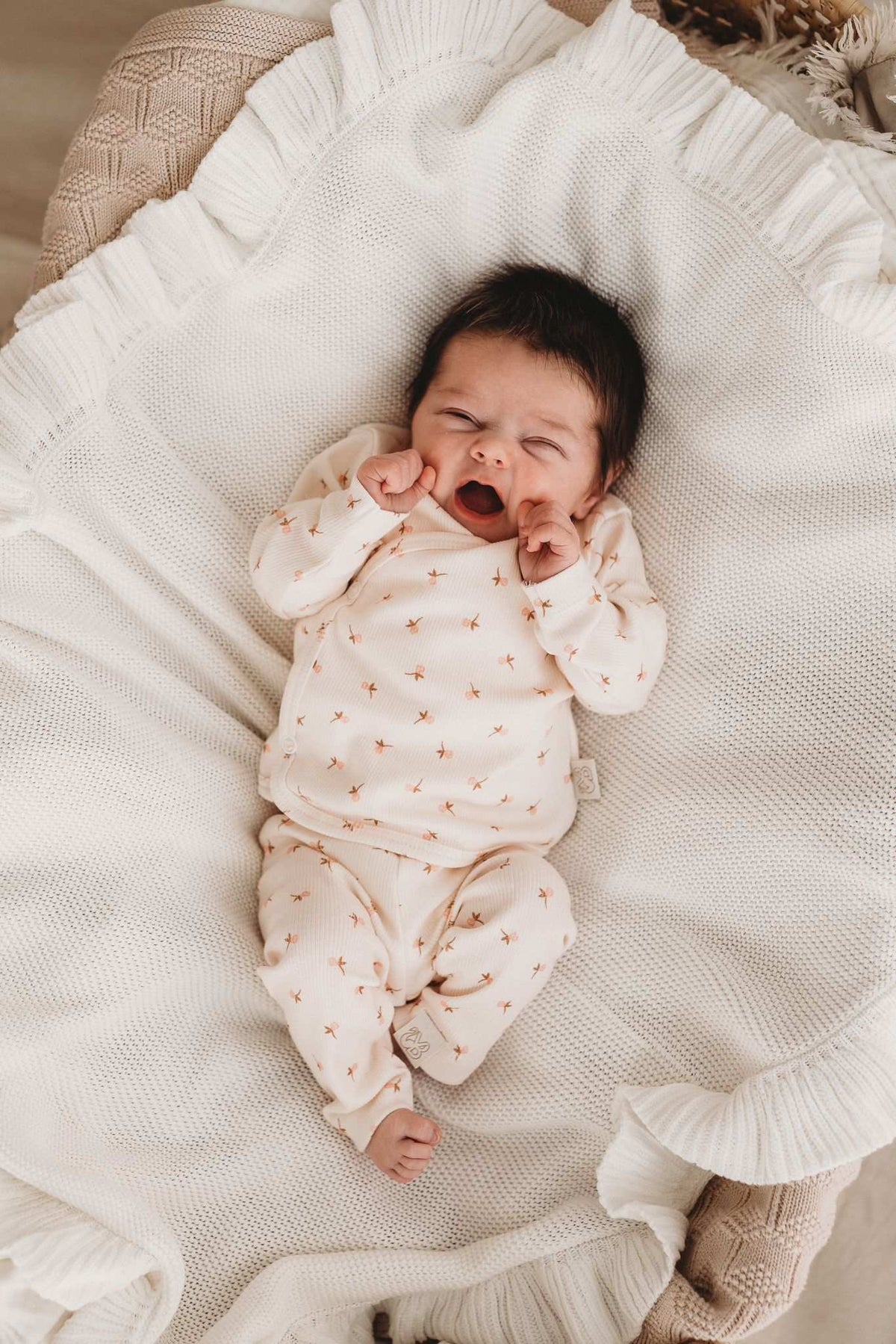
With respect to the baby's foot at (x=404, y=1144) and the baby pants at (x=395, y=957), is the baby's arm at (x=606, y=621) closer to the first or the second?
the baby pants at (x=395, y=957)

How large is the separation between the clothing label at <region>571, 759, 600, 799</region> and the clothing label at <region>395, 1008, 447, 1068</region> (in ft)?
1.12

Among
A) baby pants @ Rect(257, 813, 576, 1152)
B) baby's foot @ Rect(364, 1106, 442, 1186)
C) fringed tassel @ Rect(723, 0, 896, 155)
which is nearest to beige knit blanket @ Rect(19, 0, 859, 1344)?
fringed tassel @ Rect(723, 0, 896, 155)

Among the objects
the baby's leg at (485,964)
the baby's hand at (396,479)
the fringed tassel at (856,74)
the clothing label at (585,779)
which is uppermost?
the fringed tassel at (856,74)

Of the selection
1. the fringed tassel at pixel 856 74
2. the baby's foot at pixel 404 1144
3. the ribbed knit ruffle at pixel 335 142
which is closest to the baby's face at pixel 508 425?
the ribbed knit ruffle at pixel 335 142

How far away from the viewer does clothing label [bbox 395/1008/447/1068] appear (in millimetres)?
1349

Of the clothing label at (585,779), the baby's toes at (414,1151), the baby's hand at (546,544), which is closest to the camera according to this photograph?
the baby's toes at (414,1151)

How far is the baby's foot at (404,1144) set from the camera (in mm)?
1251

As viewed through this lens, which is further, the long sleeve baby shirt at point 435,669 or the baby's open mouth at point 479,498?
the baby's open mouth at point 479,498

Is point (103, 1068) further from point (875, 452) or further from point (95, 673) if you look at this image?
point (875, 452)

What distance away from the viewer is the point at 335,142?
145 centimetres

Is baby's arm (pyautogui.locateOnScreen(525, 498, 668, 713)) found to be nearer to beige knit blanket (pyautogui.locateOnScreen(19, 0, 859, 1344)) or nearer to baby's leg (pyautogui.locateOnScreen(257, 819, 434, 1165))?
baby's leg (pyautogui.locateOnScreen(257, 819, 434, 1165))

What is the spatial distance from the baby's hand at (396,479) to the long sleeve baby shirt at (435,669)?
0.02m

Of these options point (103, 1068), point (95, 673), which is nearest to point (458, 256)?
point (95, 673)

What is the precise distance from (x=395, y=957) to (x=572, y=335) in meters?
0.78
